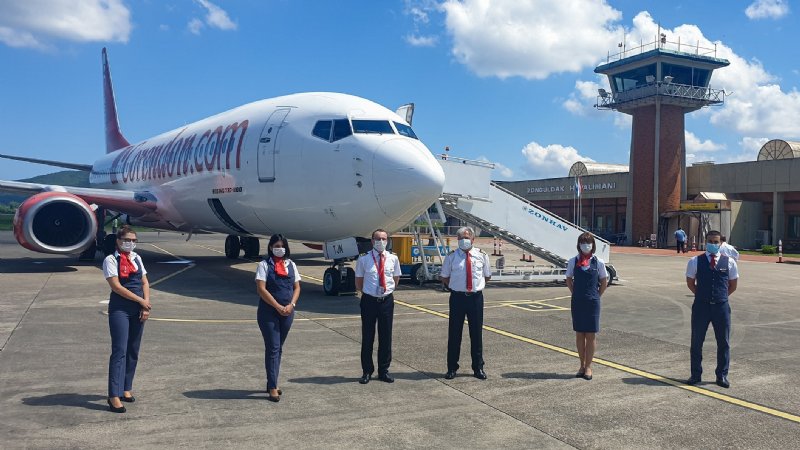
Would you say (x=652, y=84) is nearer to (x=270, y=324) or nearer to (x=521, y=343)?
(x=521, y=343)

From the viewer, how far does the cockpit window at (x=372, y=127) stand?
43.3ft

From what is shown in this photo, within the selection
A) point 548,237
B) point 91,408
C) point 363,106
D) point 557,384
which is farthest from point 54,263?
point 557,384

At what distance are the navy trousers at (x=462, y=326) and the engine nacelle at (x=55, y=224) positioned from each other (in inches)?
573

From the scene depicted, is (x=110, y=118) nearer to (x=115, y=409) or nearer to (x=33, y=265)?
(x=33, y=265)

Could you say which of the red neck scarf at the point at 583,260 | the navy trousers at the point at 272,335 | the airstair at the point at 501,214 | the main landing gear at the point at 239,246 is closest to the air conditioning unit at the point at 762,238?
the airstair at the point at 501,214

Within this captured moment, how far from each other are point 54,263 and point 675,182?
140 feet

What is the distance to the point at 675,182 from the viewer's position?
48.3 metres

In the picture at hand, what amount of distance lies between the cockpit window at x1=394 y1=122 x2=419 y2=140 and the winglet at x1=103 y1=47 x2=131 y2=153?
2348 cm

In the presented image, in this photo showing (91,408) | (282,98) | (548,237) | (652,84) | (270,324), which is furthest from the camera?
(652,84)

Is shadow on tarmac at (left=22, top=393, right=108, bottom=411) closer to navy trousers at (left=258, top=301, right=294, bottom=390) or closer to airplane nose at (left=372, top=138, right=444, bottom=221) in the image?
navy trousers at (left=258, top=301, right=294, bottom=390)

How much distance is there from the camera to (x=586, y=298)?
771 centimetres

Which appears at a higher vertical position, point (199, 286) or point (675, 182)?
point (675, 182)

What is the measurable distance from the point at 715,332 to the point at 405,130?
798 cm

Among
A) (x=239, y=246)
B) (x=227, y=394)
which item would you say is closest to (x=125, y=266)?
(x=227, y=394)
